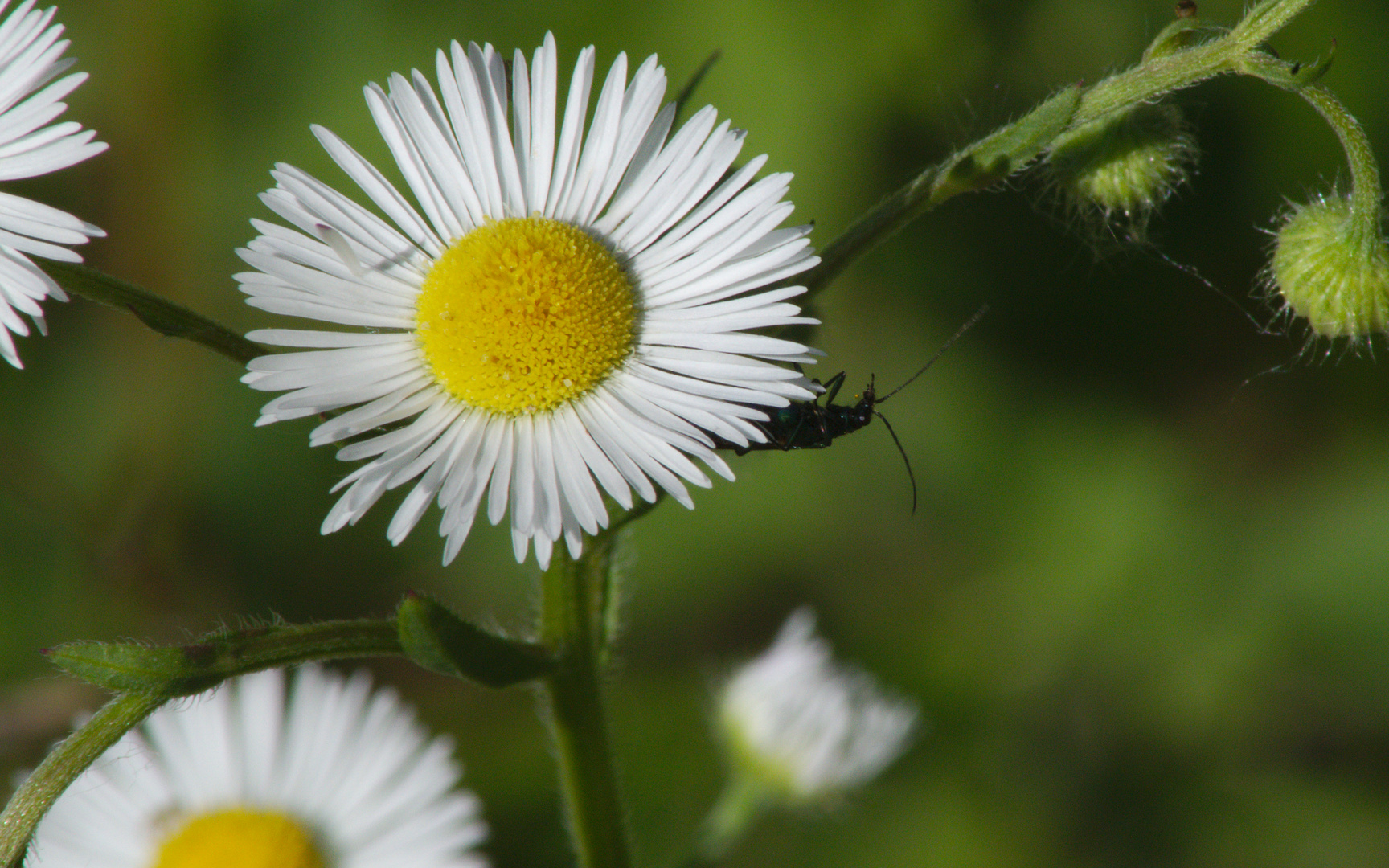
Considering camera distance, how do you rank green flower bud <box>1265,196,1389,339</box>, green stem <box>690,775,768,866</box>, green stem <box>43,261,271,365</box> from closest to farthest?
green stem <box>43,261,271,365</box> < green flower bud <box>1265,196,1389,339</box> < green stem <box>690,775,768,866</box>

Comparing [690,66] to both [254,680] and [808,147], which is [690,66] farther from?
[254,680]

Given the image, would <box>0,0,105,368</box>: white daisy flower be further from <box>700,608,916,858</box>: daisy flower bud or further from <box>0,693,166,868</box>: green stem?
<box>700,608,916,858</box>: daisy flower bud

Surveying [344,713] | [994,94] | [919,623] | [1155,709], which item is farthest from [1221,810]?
[344,713]

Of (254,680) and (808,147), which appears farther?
(808,147)

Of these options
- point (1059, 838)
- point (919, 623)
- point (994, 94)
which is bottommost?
point (1059, 838)

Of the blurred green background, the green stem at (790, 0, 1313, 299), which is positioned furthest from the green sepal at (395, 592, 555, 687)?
the blurred green background

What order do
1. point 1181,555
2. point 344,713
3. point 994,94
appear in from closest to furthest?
point 344,713
point 994,94
point 1181,555

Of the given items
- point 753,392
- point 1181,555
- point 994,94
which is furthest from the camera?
point 1181,555
